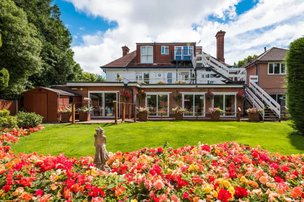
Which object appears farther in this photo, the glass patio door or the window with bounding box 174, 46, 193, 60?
the window with bounding box 174, 46, 193, 60

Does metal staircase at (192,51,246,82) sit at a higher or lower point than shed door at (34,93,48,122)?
higher

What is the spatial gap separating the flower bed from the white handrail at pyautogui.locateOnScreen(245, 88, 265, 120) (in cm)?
1508

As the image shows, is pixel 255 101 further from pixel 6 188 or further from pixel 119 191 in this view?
pixel 6 188

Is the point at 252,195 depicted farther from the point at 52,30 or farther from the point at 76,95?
the point at 52,30

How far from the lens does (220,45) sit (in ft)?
98.3

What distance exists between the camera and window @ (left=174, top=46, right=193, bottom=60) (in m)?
27.5

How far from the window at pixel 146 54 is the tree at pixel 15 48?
43.2ft

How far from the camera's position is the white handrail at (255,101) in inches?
725

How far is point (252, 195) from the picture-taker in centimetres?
324

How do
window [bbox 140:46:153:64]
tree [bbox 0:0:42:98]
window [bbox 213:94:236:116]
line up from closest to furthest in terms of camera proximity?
tree [bbox 0:0:42:98], window [bbox 213:94:236:116], window [bbox 140:46:153:64]

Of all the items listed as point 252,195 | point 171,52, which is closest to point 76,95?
point 171,52

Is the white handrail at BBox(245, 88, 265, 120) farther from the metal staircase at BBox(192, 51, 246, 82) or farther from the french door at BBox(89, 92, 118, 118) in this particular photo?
the french door at BBox(89, 92, 118, 118)

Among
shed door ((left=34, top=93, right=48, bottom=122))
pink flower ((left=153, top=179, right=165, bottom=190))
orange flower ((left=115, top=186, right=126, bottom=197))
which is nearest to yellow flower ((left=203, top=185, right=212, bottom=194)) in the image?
pink flower ((left=153, top=179, right=165, bottom=190))

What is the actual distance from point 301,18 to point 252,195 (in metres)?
11.0
